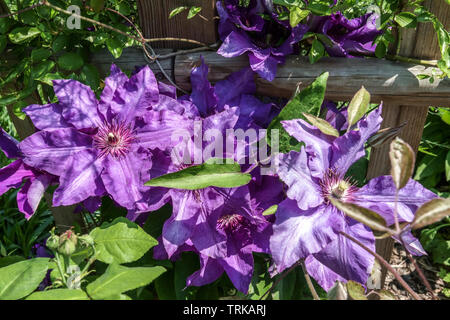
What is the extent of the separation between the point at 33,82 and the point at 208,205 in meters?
0.58

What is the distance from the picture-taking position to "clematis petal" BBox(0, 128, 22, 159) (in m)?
0.78

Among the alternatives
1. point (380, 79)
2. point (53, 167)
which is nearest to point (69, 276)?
point (53, 167)

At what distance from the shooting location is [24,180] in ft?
2.57

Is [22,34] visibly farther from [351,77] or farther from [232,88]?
[351,77]

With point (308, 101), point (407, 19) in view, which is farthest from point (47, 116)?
point (407, 19)

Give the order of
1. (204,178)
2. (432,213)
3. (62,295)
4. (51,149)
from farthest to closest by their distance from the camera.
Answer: (51,149) < (204,178) < (62,295) < (432,213)

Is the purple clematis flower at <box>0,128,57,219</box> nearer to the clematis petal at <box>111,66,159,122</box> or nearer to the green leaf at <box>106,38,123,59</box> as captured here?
the clematis petal at <box>111,66,159,122</box>

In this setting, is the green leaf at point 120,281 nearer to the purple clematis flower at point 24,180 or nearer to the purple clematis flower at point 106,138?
the purple clematis flower at point 106,138

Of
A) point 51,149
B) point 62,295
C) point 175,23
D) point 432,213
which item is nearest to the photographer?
point 432,213

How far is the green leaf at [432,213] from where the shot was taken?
1.25ft

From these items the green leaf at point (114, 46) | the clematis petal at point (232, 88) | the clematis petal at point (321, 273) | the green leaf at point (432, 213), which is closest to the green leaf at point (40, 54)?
the green leaf at point (114, 46)

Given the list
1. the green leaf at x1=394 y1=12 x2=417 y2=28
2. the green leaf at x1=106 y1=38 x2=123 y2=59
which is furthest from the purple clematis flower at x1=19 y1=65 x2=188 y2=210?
the green leaf at x1=394 y1=12 x2=417 y2=28

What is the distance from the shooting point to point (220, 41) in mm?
933

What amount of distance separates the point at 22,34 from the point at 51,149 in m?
0.35
